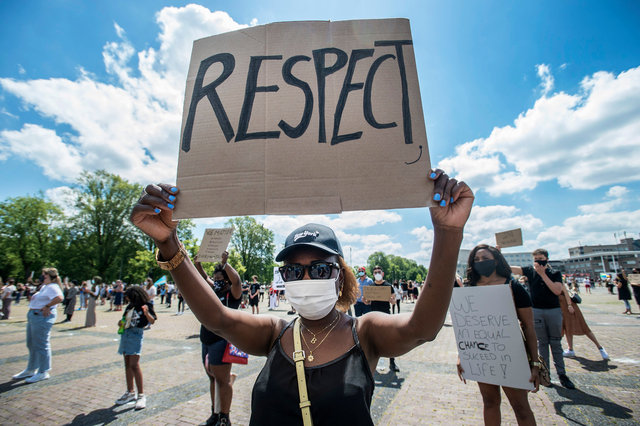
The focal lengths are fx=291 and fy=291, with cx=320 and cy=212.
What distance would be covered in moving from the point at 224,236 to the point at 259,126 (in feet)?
8.68

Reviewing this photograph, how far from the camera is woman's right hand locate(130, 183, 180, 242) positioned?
1.58 meters

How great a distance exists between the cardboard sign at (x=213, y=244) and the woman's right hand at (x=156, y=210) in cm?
217

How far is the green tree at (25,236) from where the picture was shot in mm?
42469

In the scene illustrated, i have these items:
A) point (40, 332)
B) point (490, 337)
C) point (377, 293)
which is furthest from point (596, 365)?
point (40, 332)

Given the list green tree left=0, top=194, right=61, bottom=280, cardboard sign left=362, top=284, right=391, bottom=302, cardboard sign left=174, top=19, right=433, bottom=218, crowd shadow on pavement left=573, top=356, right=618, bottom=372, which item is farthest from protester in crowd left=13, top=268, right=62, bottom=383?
green tree left=0, top=194, right=61, bottom=280

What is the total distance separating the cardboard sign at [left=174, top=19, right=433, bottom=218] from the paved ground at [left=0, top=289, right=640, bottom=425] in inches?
168

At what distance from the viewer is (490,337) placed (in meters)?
3.25

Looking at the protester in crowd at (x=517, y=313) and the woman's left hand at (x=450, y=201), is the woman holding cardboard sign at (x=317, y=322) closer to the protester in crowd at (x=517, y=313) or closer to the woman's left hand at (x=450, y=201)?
the woman's left hand at (x=450, y=201)

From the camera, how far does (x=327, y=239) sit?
78.7 inches

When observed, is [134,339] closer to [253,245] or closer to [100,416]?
[100,416]

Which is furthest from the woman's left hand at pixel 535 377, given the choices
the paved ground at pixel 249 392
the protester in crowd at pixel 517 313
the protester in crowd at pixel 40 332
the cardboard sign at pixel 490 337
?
the protester in crowd at pixel 40 332

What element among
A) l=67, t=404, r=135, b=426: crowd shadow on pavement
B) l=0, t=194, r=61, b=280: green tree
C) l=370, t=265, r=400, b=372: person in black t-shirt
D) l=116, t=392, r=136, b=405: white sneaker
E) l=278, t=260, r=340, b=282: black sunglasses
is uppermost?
l=0, t=194, r=61, b=280: green tree

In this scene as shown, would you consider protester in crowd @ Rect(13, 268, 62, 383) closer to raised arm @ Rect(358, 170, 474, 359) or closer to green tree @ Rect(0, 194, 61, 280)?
raised arm @ Rect(358, 170, 474, 359)

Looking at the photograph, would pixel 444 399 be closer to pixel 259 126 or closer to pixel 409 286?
pixel 259 126
